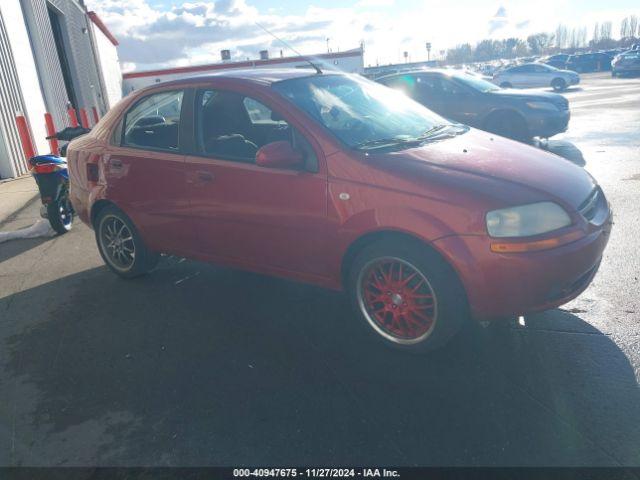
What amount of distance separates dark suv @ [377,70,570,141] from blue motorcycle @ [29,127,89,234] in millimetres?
6442

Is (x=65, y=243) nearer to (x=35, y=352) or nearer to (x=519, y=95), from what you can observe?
(x=35, y=352)

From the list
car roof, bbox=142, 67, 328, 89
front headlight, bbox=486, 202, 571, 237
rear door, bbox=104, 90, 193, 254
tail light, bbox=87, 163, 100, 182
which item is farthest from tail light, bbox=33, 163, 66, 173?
front headlight, bbox=486, 202, 571, 237

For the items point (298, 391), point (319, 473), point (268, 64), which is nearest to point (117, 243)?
point (298, 391)

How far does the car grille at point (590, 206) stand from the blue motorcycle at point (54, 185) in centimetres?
568

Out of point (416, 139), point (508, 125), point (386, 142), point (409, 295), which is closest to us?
point (409, 295)

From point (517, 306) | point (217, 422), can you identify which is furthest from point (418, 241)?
point (217, 422)

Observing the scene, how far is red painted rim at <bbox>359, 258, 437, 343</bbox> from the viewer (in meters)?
3.21

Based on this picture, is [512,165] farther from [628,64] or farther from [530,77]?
[628,64]

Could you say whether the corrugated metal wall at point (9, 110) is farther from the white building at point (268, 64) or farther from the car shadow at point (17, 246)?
the white building at point (268, 64)

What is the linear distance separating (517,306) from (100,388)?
2.52 meters

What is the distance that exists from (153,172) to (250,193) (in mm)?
1072

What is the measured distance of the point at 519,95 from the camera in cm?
1020

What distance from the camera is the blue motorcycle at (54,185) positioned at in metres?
6.46

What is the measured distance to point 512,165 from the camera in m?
3.40
